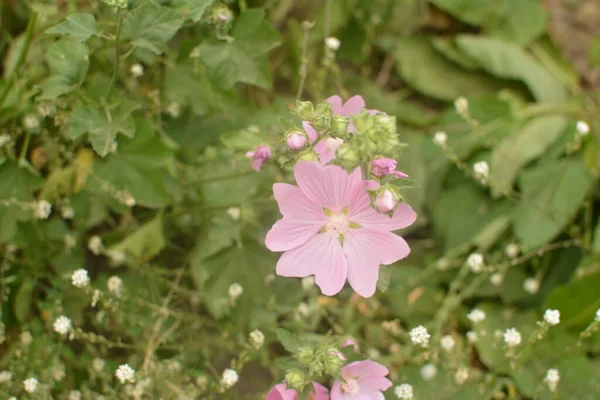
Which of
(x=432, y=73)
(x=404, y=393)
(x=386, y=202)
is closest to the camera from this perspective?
(x=386, y=202)

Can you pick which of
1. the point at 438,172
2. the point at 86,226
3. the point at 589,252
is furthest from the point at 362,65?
the point at 86,226

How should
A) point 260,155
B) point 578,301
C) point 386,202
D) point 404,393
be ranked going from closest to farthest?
point 386,202 → point 260,155 → point 404,393 → point 578,301

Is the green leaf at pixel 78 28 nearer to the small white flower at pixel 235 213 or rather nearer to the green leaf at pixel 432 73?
the small white flower at pixel 235 213

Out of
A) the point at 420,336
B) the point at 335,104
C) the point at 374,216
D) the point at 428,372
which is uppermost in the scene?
the point at 335,104

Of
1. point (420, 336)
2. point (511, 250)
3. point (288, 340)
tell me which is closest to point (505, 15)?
point (511, 250)

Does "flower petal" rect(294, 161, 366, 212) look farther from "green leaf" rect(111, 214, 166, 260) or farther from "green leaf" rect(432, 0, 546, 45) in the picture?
"green leaf" rect(432, 0, 546, 45)

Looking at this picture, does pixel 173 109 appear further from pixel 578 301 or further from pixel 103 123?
pixel 578 301

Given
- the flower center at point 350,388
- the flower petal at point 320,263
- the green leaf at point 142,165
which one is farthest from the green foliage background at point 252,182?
the flower center at point 350,388

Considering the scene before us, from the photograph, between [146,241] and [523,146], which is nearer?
[146,241]

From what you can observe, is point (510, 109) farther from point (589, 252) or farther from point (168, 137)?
point (168, 137)
